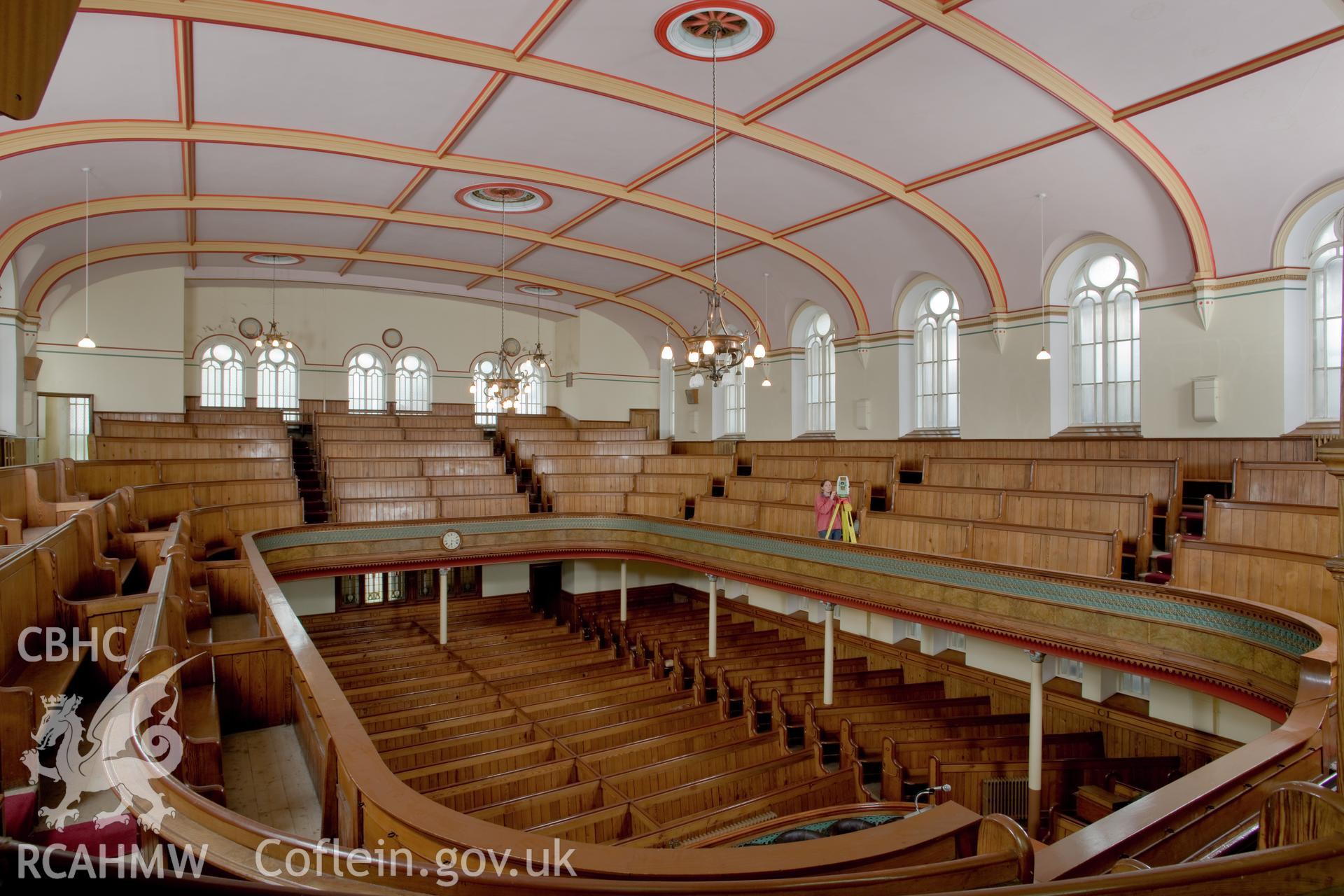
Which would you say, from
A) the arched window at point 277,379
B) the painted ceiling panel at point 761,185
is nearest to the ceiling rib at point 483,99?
the painted ceiling panel at point 761,185

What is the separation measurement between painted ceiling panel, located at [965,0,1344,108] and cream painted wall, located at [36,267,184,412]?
1491 cm

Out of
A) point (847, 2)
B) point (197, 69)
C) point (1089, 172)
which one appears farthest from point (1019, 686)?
point (197, 69)

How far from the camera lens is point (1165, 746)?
7.14 m

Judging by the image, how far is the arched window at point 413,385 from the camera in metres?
17.9

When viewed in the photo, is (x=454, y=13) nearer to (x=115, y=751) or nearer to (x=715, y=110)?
(x=715, y=110)

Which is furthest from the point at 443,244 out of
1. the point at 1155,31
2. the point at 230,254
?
the point at 1155,31

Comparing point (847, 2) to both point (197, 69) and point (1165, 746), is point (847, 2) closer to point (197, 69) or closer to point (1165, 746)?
point (197, 69)

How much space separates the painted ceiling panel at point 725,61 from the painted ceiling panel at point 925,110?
38 centimetres

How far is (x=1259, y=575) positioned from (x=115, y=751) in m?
6.40

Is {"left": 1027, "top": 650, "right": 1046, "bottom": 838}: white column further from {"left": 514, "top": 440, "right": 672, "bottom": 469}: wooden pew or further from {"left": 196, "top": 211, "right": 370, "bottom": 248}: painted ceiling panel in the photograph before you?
{"left": 196, "top": 211, "right": 370, "bottom": 248}: painted ceiling panel

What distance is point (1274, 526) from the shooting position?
578 centimetres

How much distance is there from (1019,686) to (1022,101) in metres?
6.08

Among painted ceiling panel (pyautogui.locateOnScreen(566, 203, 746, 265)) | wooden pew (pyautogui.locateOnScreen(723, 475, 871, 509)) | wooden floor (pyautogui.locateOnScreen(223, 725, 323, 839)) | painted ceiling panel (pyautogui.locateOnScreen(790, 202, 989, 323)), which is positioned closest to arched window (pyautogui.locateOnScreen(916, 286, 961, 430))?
painted ceiling panel (pyautogui.locateOnScreen(790, 202, 989, 323))

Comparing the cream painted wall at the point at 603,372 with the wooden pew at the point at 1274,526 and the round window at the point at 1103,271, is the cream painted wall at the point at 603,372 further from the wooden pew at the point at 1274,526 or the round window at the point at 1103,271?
the wooden pew at the point at 1274,526
